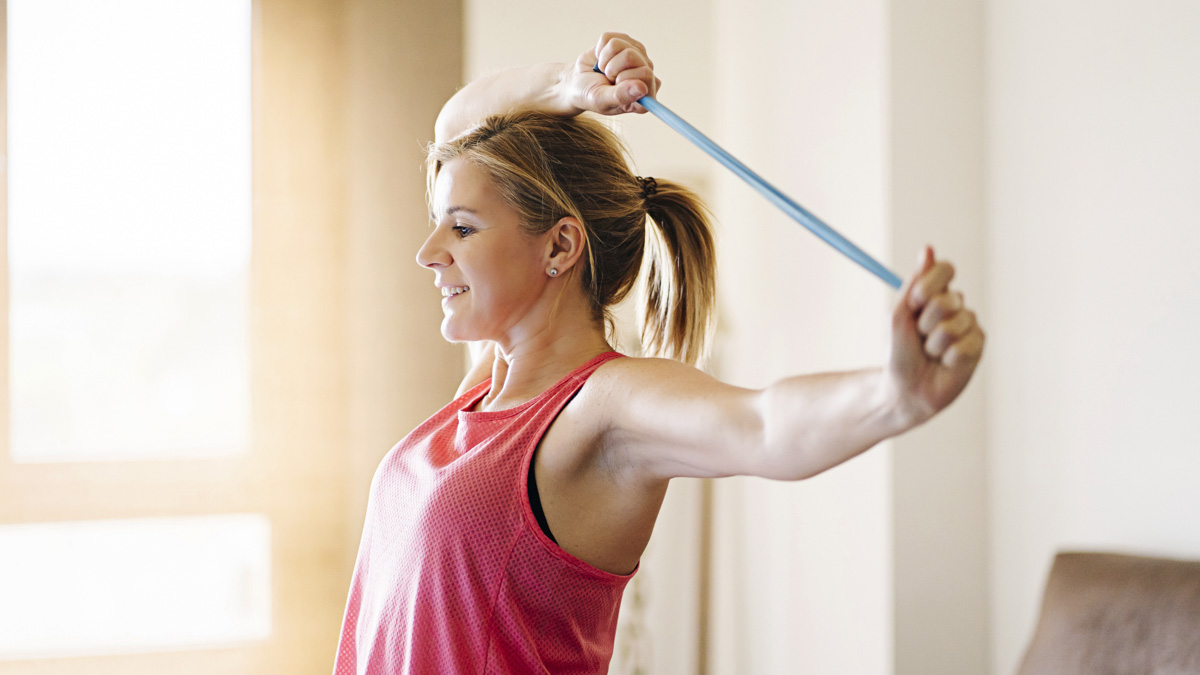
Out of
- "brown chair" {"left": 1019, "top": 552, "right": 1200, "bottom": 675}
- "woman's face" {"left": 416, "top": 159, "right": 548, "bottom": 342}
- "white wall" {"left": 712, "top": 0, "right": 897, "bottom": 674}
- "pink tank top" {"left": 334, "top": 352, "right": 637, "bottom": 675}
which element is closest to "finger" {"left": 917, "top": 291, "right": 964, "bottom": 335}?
"pink tank top" {"left": 334, "top": 352, "right": 637, "bottom": 675}

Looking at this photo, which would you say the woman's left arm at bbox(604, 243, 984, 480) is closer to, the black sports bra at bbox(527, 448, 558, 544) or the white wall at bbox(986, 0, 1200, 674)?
the black sports bra at bbox(527, 448, 558, 544)

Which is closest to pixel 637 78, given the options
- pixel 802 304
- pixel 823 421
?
pixel 823 421

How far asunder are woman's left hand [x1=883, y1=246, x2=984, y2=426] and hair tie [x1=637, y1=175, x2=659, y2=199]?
22.5 inches

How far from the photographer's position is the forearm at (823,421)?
576mm

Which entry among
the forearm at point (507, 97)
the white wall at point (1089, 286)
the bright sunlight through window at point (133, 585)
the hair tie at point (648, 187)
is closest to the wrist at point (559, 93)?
the forearm at point (507, 97)

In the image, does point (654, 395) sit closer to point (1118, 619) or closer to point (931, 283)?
point (931, 283)

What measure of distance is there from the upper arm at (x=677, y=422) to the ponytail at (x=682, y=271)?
0.23 m

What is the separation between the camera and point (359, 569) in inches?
43.3

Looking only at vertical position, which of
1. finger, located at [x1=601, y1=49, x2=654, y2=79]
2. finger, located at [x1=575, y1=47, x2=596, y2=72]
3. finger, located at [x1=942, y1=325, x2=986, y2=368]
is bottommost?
finger, located at [x1=942, y1=325, x2=986, y2=368]

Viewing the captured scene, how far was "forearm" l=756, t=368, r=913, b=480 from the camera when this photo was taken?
58 cm

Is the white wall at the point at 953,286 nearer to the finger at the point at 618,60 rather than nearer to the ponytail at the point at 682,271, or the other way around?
the ponytail at the point at 682,271

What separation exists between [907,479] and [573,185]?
34.9 inches

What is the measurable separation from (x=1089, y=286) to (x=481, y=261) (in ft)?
3.21

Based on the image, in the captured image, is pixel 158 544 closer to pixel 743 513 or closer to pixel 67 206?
pixel 67 206
